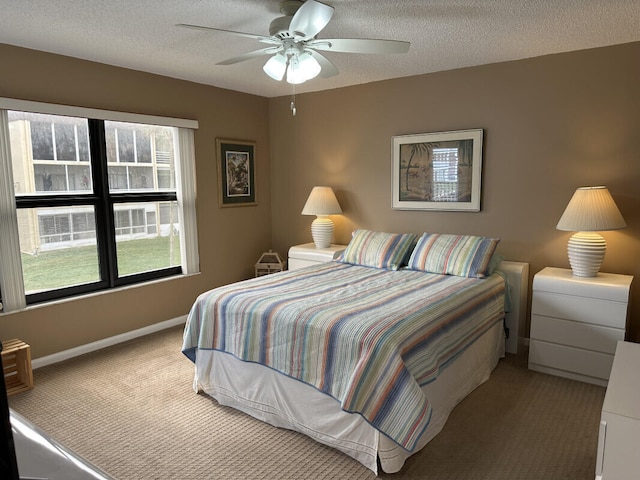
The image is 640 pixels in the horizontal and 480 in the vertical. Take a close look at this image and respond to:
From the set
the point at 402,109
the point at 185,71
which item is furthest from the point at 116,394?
the point at 402,109

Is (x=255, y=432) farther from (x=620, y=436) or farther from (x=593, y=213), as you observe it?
(x=593, y=213)

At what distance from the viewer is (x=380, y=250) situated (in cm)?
392

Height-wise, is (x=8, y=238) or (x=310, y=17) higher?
(x=310, y=17)

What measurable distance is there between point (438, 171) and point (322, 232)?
132cm

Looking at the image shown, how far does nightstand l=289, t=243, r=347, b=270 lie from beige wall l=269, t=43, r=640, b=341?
0.38 meters

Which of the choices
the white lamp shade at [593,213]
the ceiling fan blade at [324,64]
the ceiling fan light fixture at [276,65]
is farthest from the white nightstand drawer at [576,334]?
the ceiling fan light fixture at [276,65]

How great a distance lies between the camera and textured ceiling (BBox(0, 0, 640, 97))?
8.26ft

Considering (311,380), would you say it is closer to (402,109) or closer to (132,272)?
(132,272)

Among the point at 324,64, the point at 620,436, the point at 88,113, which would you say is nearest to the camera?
the point at 620,436

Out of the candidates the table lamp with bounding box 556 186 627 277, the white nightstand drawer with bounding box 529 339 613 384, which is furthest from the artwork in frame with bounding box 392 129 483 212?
the white nightstand drawer with bounding box 529 339 613 384

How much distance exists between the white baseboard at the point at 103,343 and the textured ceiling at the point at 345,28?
2342 millimetres

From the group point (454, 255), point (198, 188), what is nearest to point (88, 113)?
point (198, 188)

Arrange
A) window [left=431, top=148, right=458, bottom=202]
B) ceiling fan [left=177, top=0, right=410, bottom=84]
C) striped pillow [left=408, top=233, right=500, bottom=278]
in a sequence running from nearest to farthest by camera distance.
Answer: ceiling fan [left=177, top=0, right=410, bottom=84] < striped pillow [left=408, top=233, right=500, bottom=278] < window [left=431, top=148, right=458, bottom=202]

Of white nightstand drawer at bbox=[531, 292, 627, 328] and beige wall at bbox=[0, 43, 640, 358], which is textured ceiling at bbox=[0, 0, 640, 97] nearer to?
beige wall at bbox=[0, 43, 640, 358]
